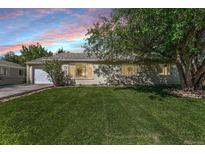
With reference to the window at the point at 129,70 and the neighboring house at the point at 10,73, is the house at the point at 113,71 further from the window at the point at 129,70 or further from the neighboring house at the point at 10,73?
the neighboring house at the point at 10,73

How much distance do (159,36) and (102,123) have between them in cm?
819

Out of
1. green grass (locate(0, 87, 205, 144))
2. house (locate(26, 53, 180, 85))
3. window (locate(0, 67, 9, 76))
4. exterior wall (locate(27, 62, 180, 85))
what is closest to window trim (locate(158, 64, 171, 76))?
house (locate(26, 53, 180, 85))

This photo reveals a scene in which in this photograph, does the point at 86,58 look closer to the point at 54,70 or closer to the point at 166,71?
the point at 54,70

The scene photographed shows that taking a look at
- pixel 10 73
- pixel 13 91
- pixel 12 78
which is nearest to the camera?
pixel 13 91

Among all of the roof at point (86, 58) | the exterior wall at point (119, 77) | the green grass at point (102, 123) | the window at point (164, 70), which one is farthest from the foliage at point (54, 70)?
the green grass at point (102, 123)

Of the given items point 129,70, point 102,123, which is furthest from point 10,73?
point 102,123

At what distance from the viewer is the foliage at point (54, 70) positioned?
83.0ft

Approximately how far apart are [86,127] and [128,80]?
18.4 meters

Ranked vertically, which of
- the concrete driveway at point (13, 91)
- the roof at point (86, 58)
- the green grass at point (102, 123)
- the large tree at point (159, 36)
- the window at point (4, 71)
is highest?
the large tree at point (159, 36)

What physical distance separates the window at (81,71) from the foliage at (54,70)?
1242mm

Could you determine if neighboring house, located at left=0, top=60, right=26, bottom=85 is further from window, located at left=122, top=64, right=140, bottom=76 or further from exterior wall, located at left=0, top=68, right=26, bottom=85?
window, located at left=122, top=64, right=140, bottom=76

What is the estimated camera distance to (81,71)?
27062 mm
